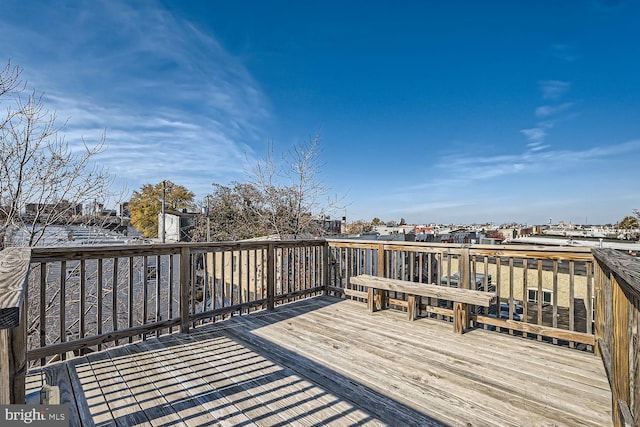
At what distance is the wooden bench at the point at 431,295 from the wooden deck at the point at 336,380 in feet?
0.76

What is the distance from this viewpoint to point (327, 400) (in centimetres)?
215

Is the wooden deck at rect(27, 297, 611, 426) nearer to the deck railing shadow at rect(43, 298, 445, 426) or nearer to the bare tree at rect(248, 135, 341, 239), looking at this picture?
the deck railing shadow at rect(43, 298, 445, 426)

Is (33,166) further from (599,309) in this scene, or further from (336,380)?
(599,309)

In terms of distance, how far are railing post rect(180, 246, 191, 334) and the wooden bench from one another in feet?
7.10

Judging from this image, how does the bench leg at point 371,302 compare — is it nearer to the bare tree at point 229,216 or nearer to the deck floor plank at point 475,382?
the deck floor plank at point 475,382

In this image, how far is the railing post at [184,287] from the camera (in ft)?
11.1

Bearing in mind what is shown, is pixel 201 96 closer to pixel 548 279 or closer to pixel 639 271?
pixel 639 271

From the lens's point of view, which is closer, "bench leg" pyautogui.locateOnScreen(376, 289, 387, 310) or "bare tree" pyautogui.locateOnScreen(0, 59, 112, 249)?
"bench leg" pyautogui.locateOnScreen(376, 289, 387, 310)

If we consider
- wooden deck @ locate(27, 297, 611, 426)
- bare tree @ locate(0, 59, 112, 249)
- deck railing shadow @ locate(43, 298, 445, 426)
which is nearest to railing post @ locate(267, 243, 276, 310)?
wooden deck @ locate(27, 297, 611, 426)

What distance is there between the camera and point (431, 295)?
355cm

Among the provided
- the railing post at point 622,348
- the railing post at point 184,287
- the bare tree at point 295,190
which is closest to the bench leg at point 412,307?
the railing post at point 622,348

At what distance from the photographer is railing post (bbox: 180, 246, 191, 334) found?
339 cm

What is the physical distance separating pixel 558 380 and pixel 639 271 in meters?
1.61

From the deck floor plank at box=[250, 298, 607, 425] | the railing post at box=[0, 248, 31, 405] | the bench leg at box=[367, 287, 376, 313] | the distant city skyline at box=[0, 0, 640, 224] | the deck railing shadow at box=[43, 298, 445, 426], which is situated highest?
the distant city skyline at box=[0, 0, 640, 224]
